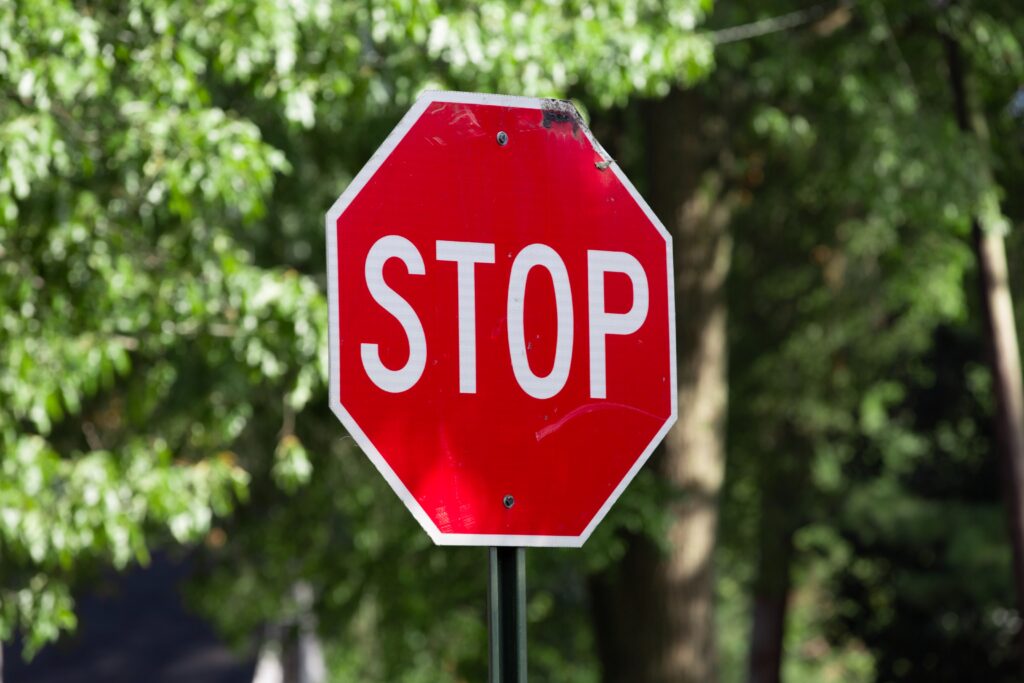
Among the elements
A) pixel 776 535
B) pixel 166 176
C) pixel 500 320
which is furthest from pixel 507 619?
pixel 776 535

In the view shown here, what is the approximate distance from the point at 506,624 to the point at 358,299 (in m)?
0.57

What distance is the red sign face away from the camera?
2.62 metres

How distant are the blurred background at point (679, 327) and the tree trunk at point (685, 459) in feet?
0.10

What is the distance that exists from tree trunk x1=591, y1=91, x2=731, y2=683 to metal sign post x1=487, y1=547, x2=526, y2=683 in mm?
9586

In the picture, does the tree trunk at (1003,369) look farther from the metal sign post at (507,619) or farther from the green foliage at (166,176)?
the metal sign post at (507,619)

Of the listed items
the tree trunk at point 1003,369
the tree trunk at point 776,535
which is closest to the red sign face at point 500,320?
the tree trunk at point 1003,369

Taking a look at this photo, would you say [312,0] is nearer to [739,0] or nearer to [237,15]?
[237,15]

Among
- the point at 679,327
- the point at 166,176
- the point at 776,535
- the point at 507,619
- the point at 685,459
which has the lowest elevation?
the point at 776,535

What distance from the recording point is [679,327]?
13.2 metres

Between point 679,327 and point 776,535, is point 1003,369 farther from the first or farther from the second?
point 776,535

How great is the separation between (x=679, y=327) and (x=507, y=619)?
1065 cm

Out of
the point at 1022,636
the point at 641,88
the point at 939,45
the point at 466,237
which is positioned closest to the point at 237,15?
the point at 641,88

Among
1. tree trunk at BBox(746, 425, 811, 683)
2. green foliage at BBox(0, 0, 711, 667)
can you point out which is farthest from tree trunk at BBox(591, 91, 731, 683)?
tree trunk at BBox(746, 425, 811, 683)

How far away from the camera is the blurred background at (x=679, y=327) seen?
291 inches
